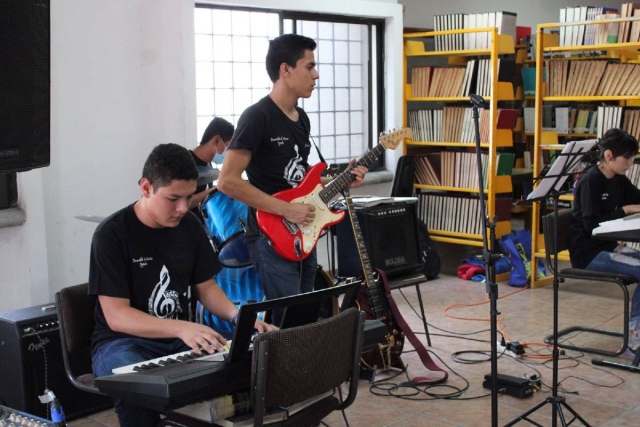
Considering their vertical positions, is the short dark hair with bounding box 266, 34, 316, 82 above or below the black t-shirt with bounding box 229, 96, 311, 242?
above

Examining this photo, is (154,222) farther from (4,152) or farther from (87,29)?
(87,29)

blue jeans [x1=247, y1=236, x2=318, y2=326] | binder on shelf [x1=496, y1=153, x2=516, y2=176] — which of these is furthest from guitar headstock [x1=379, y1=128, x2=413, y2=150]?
binder on shelf [x1=496, y1=153, x2=516, y2=176]

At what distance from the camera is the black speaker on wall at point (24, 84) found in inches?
74.1

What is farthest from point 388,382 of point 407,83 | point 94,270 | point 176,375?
point 407,83

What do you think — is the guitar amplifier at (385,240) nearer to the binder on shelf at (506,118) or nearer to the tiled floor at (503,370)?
the tiled floor at (503,370)

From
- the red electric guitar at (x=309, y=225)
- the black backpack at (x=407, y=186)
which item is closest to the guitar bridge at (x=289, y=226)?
the red electric guitar at (x=309, y=225)

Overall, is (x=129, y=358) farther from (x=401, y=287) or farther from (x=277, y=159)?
(x=401, y=287)

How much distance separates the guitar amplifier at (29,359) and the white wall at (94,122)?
94 cm

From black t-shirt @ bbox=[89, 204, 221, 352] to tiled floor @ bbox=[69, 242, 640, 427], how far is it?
118cm

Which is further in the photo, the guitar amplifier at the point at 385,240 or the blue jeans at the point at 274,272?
the guitar amplifier at the point at 385,240

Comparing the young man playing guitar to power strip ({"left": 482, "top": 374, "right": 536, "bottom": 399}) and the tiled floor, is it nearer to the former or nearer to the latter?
the tiled floor

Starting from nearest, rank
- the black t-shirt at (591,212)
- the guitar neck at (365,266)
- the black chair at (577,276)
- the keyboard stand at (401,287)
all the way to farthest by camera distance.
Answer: the guitar neck at (365,266) < the keyboard stand at (401,287) < the black chair at (577,276) < the black t-shirt at (591,212)

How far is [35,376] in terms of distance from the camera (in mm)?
3449

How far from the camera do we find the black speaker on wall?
1882 mm
